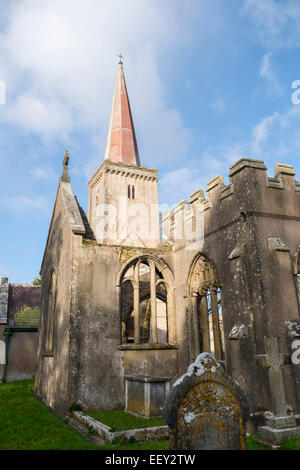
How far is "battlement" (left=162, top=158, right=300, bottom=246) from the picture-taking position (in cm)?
879

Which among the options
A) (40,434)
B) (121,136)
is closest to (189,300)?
(40,434)

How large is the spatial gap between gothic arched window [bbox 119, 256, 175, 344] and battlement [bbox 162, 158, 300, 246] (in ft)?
8.79

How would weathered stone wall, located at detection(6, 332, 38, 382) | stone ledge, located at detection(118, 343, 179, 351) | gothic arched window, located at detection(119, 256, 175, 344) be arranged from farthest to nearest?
weathered stone wall, located at detection(6, 332, 38, 382) < gothic arched window, located at detection(119, 256, 175, 344) < stone ledge, located at detection(118, 343, 179, 351)

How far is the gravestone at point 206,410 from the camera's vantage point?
477 centimetres

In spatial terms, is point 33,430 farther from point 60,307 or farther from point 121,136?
point 121,136

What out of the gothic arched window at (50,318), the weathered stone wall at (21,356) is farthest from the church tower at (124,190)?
the gothic arched window at (50,318)

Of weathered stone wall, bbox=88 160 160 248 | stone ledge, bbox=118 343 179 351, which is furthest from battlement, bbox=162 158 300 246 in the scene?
weathered stone wall, bbox=88 160 160 248

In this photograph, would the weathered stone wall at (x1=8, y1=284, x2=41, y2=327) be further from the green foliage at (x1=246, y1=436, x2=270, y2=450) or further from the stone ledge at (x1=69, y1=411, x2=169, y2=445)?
the green foliage at (x1=246, y1=436, x2=270, y2=450)

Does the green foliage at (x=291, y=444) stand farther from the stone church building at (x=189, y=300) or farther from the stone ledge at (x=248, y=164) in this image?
the stone ledge at (x=248, y=164)

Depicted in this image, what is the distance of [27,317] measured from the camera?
2322 cm

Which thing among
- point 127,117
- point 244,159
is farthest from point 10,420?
point 127,117

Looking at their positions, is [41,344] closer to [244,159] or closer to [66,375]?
[66,375]

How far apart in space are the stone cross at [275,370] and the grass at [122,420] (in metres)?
2.43
